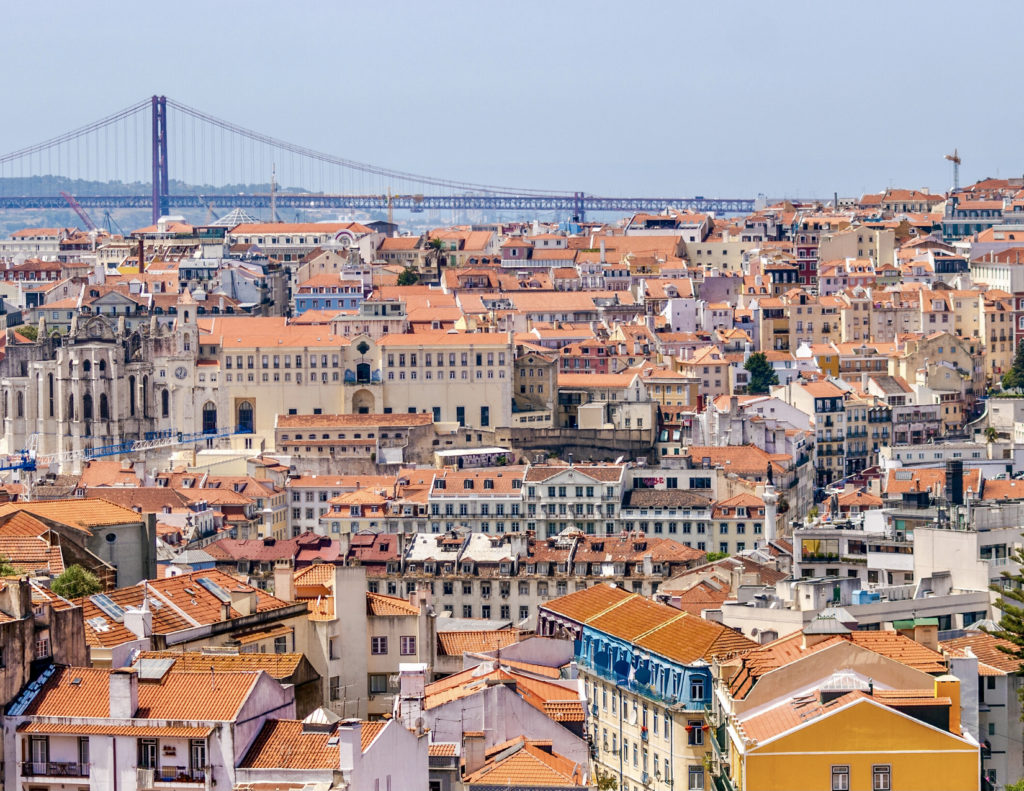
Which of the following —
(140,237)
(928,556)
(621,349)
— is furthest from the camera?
(140,237)

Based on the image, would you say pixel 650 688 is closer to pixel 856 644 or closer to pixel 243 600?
pixel 856 644

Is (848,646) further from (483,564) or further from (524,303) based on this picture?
(524,303)

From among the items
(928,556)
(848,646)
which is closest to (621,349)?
(928,556)

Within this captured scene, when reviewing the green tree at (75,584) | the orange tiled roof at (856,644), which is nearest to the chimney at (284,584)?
the green tree at (75,584)

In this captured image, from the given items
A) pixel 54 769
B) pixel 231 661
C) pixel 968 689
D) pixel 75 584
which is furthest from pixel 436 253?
pixel 54 769

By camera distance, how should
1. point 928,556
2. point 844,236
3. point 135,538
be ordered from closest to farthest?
point 135,538, point 928,556, point 844,236
